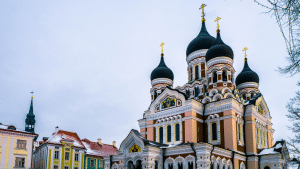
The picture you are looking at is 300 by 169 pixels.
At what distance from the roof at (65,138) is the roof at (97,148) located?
6.61 feet

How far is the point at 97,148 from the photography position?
126 ft

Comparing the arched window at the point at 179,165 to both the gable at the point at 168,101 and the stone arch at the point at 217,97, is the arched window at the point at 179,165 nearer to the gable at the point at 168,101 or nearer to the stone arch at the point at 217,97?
→ the gable at the point at 168,101

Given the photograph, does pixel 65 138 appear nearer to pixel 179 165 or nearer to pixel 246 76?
pixel 179 165

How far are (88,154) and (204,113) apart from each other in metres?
16.9


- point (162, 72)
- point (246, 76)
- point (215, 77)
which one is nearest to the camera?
point (215, 77)

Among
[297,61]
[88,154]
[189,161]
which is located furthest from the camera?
[88,154]

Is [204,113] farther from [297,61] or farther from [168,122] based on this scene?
[297,61]

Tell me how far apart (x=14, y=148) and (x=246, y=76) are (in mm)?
23510

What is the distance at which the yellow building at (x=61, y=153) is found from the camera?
101 feet

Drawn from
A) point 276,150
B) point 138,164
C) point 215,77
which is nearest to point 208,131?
point 215,77

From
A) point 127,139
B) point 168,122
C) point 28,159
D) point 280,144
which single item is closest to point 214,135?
point 168,122

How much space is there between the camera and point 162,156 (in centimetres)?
2119

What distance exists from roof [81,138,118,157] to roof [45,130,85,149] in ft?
6.61

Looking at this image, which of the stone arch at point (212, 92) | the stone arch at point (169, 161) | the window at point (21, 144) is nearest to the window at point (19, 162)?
the window at point (21, 144)
